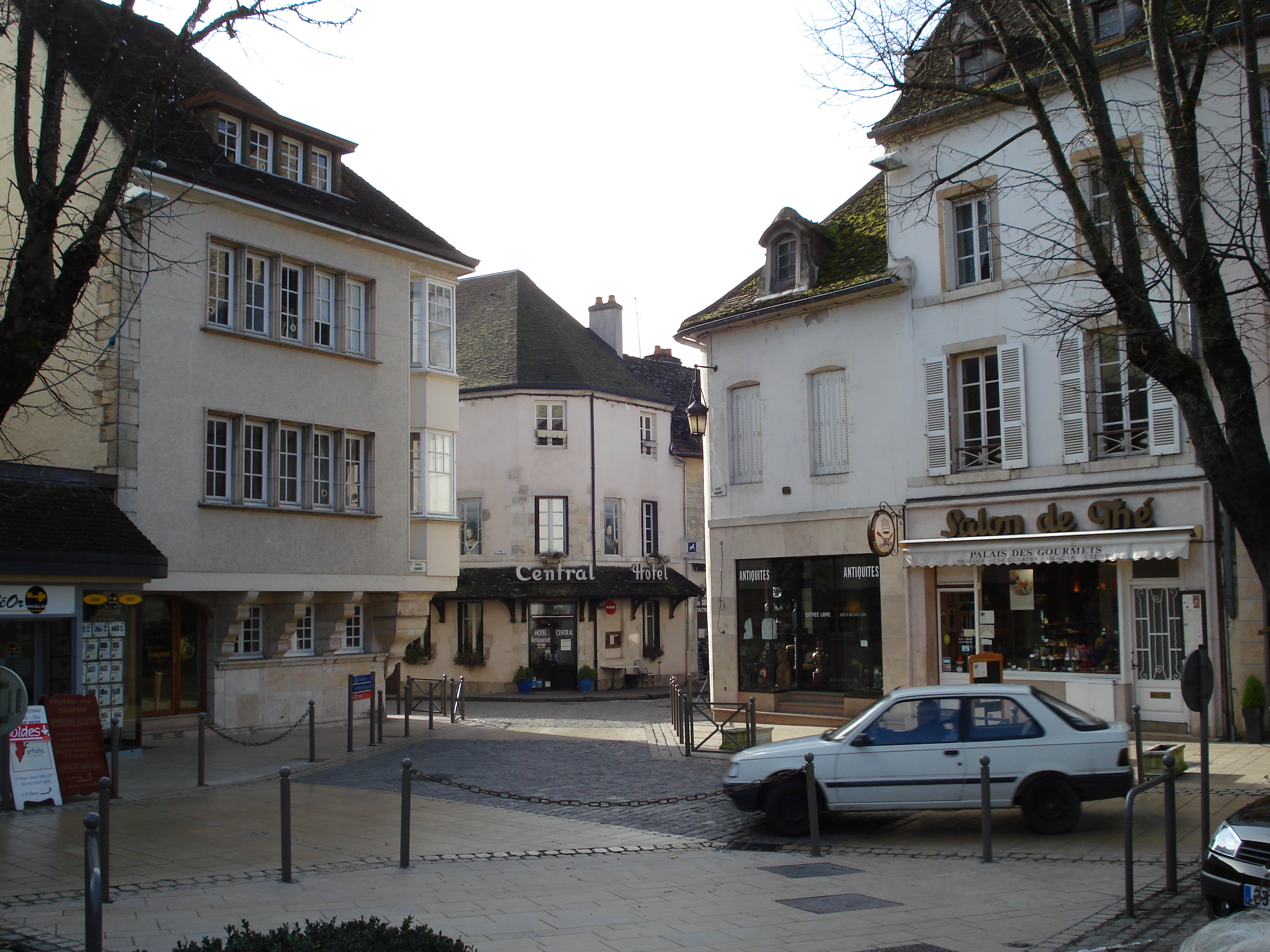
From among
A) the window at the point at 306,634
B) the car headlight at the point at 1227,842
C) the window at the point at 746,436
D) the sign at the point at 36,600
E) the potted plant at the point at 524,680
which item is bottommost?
the potted plant at the point at 524,680

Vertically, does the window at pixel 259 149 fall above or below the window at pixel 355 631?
above

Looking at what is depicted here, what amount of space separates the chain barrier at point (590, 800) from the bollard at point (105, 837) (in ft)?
10.4

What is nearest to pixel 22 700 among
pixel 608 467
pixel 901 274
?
Result: pixel 901 274

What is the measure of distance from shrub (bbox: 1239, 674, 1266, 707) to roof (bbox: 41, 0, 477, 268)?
1647 centimetres

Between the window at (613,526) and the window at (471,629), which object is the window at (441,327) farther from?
the window at (613,526)

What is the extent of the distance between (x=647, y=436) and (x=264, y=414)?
2101 cm

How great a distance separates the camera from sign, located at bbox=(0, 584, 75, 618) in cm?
1472

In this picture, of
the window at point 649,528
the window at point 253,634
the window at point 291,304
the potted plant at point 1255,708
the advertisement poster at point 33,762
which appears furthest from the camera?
the window at point 649,528

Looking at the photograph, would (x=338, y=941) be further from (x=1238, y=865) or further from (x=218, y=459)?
(x=218, y=459)

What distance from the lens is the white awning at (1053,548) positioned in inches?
690

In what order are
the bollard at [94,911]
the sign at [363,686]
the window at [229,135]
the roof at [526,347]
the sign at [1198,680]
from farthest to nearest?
the roof at [526,347]
the window at [229,135]
the sign at [363,686]
the sign at [1198,680]
the bollard at [94,911]

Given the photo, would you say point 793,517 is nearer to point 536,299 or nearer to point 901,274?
point 901,274

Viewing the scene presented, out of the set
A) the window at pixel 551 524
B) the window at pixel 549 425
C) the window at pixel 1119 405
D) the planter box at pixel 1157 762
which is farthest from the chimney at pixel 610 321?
the planter box at pixel 1157 762

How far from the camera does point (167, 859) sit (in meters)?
10.6
